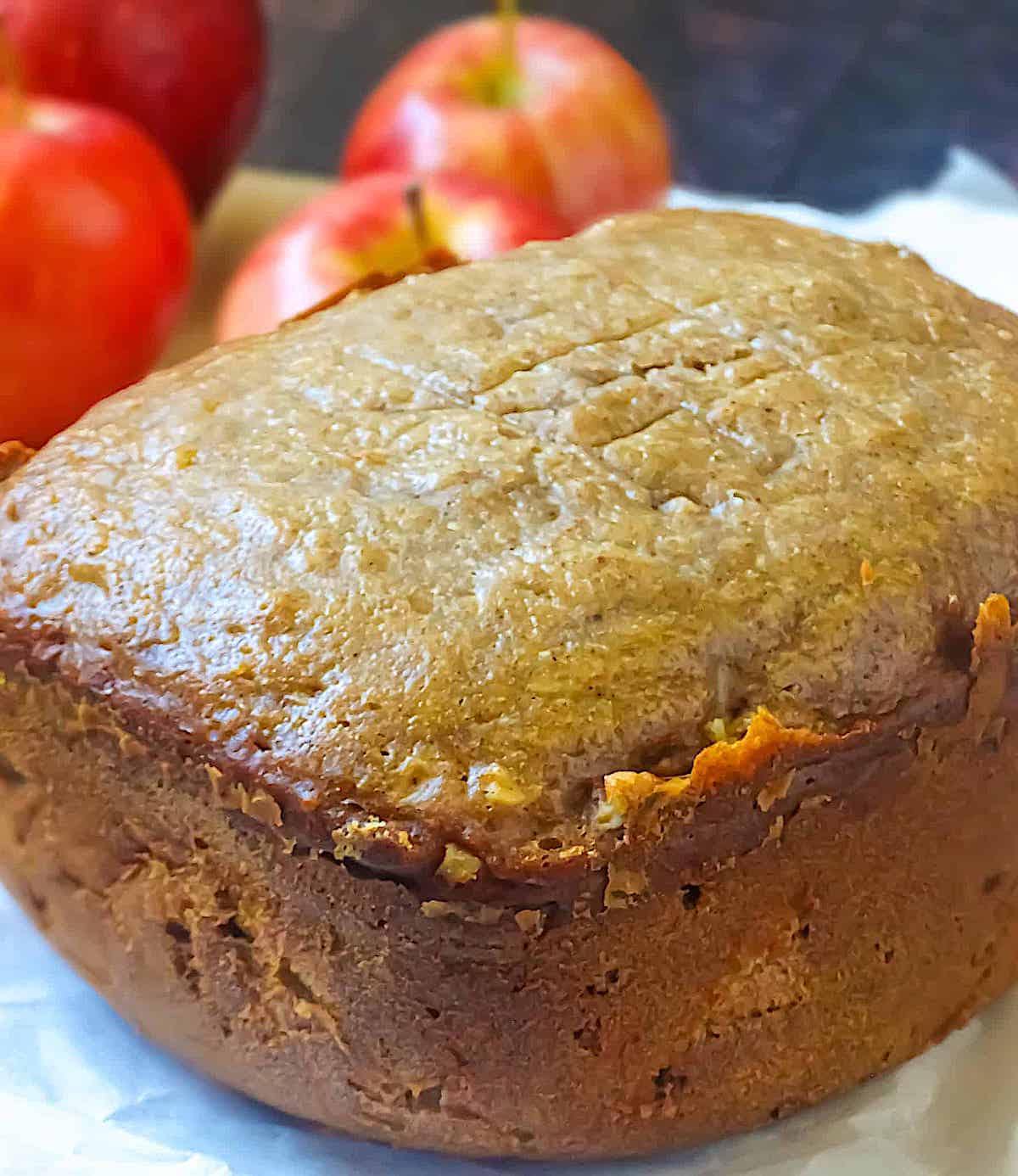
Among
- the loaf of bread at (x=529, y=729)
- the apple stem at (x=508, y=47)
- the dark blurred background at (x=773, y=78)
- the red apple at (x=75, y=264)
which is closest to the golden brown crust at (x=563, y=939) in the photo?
the loaf of bread at (x=529, y=729)

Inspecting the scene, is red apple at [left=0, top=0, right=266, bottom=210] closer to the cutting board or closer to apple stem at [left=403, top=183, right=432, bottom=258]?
the cutting board

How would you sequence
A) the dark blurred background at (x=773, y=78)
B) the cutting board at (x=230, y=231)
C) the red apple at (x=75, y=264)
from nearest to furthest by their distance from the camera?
1. the red apple at (x=75, y=264)
2. the cutting board at (x=230, y=231)
3. the dark blurred background at (x=773, y=78)

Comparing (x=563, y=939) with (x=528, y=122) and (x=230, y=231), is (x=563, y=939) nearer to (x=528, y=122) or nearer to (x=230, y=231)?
(x=528, y=122)

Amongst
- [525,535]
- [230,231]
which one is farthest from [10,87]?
[525,535]

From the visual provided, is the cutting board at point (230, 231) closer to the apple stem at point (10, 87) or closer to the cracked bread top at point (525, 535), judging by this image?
the apple stem at point (10, 87)

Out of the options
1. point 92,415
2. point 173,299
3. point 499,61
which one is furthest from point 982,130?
point 92,415

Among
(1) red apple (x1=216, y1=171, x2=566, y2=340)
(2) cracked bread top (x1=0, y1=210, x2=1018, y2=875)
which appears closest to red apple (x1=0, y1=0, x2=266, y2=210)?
(1) red apple (x1=216, y1=171, x2=566, y2=340)

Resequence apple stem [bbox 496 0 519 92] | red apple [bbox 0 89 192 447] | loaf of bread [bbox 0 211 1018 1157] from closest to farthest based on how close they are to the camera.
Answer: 1. loaf of bread [bbox 0 211 1018 1157]
2. red apple [bbox 0 89 192 447]
3. apple stem [bbox 496 0 519 92]
